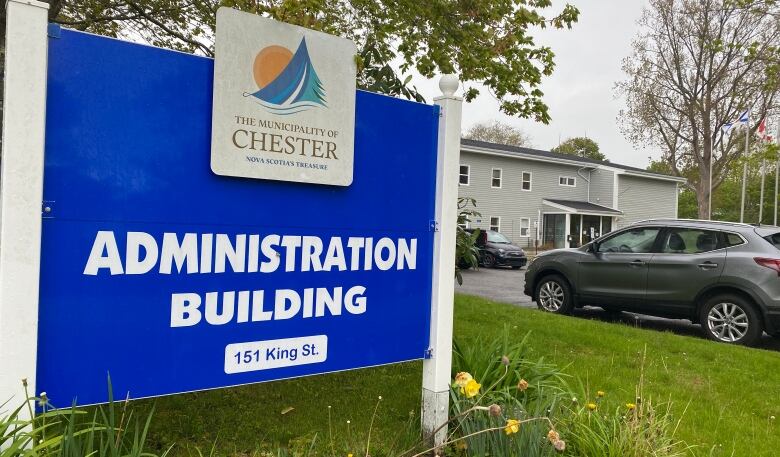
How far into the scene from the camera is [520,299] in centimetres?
1236

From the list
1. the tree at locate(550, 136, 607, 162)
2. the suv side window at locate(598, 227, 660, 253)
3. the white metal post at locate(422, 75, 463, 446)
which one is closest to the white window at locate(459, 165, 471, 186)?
the suv side window at locate(598, 227, 660, 253)

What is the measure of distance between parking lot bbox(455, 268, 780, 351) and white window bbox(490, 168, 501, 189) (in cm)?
1167

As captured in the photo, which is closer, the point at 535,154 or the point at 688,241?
the point at 688,241

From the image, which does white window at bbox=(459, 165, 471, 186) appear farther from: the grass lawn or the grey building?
the grass lawn

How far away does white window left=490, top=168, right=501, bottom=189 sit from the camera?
32.0 m

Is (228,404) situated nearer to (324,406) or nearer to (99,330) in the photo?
(324,406)

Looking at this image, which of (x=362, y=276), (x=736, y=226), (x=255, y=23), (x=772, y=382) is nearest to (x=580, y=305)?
(x=736, y=226)

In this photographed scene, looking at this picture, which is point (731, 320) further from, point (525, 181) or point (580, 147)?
point (580, 147)

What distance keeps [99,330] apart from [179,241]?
468mm

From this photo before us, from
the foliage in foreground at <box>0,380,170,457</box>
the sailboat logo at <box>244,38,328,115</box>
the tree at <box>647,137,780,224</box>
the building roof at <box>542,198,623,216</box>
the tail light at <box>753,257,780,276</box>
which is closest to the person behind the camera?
the foliage in foreground at <box>0,380,170,457</box>

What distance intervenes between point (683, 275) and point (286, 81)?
712cm

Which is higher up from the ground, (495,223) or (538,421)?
(495,223)

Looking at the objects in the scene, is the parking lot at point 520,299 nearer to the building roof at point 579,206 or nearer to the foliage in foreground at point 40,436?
the foliage in foreground at point 40,436

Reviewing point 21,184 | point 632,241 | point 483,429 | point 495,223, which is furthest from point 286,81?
point 495,223
